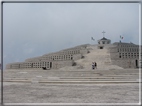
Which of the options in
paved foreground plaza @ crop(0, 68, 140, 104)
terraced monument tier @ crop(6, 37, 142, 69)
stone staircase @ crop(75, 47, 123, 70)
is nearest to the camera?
paved foreground plaza @ crop(0, 68, 140, 104)

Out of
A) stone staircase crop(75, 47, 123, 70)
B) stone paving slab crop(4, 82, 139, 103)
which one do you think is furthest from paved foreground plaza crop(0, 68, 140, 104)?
stone staircase crop(75, 47, 123, 70)

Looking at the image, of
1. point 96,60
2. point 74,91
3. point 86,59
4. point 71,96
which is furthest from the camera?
point 86,59

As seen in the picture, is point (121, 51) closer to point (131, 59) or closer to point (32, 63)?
point (131, 59)

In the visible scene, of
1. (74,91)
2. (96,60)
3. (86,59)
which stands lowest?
(74,91)

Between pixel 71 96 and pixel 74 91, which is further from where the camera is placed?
pixel 74 91

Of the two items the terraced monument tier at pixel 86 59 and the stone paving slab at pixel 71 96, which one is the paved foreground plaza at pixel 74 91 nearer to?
the stone paving slab at pixel 71 96

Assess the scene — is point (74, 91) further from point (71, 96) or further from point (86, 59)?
point (86, 59)

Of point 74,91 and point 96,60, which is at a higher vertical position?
point 96,60

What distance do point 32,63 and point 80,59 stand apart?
22.3ft

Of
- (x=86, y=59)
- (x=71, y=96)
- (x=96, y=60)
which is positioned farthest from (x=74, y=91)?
(x=86, y=59)

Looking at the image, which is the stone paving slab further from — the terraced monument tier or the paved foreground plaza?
the terraced monument tier

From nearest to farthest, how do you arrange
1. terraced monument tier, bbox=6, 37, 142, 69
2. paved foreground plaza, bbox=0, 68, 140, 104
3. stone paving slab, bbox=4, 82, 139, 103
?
stone paving slab, bbox=4, 82, 139, 103 < paved foreground plaza, bbox=0, 68, 140, 104 < terraced monument tier, bbox=6, 37, 142, 69

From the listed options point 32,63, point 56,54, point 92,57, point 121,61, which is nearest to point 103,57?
point 92,57

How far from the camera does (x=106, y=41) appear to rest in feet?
157
